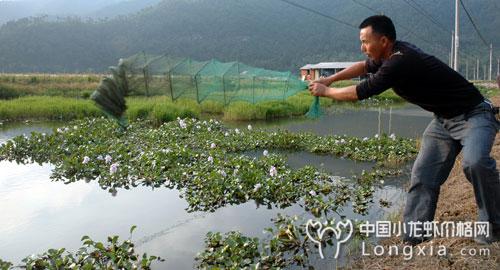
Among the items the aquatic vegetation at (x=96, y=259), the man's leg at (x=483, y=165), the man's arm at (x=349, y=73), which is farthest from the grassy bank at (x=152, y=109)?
the man's leg at (x=483, y=165)

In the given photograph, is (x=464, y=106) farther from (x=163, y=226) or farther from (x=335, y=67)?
(x=335, y=67)

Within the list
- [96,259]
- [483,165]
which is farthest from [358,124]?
[483,165]

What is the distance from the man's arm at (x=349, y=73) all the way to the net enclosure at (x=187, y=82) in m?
1.47

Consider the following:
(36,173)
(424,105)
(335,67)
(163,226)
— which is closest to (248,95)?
(36,173)

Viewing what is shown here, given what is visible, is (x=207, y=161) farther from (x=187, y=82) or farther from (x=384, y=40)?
(x=384, y=40)

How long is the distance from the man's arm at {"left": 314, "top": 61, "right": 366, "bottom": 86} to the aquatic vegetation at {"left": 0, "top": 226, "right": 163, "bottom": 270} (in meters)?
2.29

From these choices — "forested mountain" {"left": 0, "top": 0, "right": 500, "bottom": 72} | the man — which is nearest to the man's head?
the man

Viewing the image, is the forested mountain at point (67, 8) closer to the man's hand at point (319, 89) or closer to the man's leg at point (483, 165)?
the man's hand at point (319, 89)

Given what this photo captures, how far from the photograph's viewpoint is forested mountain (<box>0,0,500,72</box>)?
63688 mm

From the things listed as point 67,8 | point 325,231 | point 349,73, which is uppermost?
point 67,8

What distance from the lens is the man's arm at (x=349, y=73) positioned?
3960mm

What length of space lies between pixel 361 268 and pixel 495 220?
1.08 m

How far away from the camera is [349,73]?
13.7ft

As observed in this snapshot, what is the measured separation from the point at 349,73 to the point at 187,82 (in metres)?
7.13
